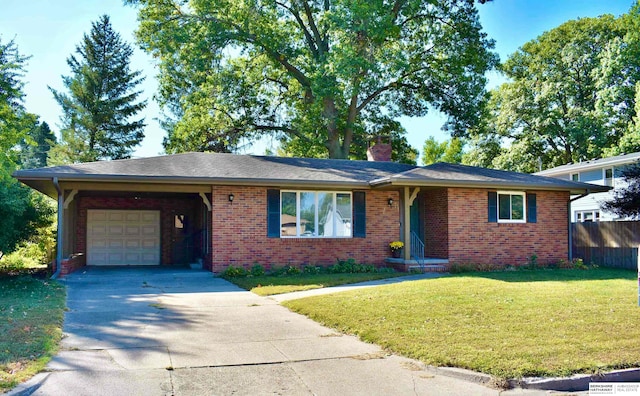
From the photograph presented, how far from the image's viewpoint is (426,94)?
29234mm

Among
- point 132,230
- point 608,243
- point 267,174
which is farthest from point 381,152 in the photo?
point 132,230

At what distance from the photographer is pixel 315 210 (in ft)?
57.6

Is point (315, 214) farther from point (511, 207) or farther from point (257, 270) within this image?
point (511, 207)

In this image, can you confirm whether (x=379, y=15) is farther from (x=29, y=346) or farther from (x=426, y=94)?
(x=29, y=346)

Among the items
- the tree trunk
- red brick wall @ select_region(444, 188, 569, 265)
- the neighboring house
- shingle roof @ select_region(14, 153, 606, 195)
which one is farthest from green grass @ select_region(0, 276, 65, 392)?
the neighboring house

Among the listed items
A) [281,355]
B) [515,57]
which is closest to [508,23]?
[281,355]

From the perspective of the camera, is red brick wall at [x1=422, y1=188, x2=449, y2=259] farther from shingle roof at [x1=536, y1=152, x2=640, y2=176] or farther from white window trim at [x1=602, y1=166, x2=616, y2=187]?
white window trim at [x1=602, y1=166, x2=616, y2=187]

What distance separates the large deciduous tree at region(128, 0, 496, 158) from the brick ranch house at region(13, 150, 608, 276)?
266 inches

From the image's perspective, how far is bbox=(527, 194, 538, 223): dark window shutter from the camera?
18.5 meters

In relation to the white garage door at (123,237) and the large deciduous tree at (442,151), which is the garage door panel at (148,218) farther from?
the large deciduous tree at (442,151)

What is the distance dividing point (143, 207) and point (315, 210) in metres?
6.89

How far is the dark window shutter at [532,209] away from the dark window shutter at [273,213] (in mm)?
8002

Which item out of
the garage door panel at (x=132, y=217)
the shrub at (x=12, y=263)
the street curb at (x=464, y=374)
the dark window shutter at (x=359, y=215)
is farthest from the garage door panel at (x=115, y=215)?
the street curb at (x=464, y=374)

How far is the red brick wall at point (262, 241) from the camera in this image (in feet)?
53.6
